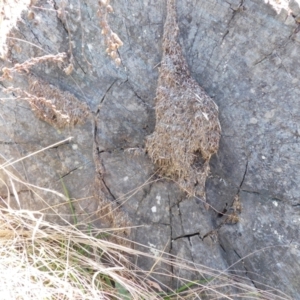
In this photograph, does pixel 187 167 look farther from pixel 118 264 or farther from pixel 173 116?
pixel 118 264

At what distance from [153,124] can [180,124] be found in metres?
0.11

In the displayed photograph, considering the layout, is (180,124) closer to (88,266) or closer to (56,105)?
(56,105)

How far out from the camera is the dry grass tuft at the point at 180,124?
1.66 meters

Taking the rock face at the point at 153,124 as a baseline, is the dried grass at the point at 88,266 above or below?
below

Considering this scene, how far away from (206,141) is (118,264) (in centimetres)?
53

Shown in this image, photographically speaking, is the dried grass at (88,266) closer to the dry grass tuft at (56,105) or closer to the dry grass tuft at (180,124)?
the dry grass tuft at (56,105)

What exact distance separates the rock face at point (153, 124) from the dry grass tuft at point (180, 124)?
34mm

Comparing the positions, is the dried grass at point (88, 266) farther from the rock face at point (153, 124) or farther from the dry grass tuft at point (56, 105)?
the dry grass tuft at point (56, 105)

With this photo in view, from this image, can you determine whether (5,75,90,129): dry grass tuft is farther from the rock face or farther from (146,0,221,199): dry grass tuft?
(146,0,221,199): dry grass tuft

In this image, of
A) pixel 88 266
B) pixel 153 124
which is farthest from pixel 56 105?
pixel 88 266

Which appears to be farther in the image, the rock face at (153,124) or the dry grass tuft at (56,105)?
the dry grass tuft at (56,105)

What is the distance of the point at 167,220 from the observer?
5.64 feet

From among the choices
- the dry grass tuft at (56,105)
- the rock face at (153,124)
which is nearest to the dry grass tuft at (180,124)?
the rock face at (153,124)

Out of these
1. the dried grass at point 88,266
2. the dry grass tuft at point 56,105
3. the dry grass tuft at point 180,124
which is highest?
the dry grass tuft at point 180,124
